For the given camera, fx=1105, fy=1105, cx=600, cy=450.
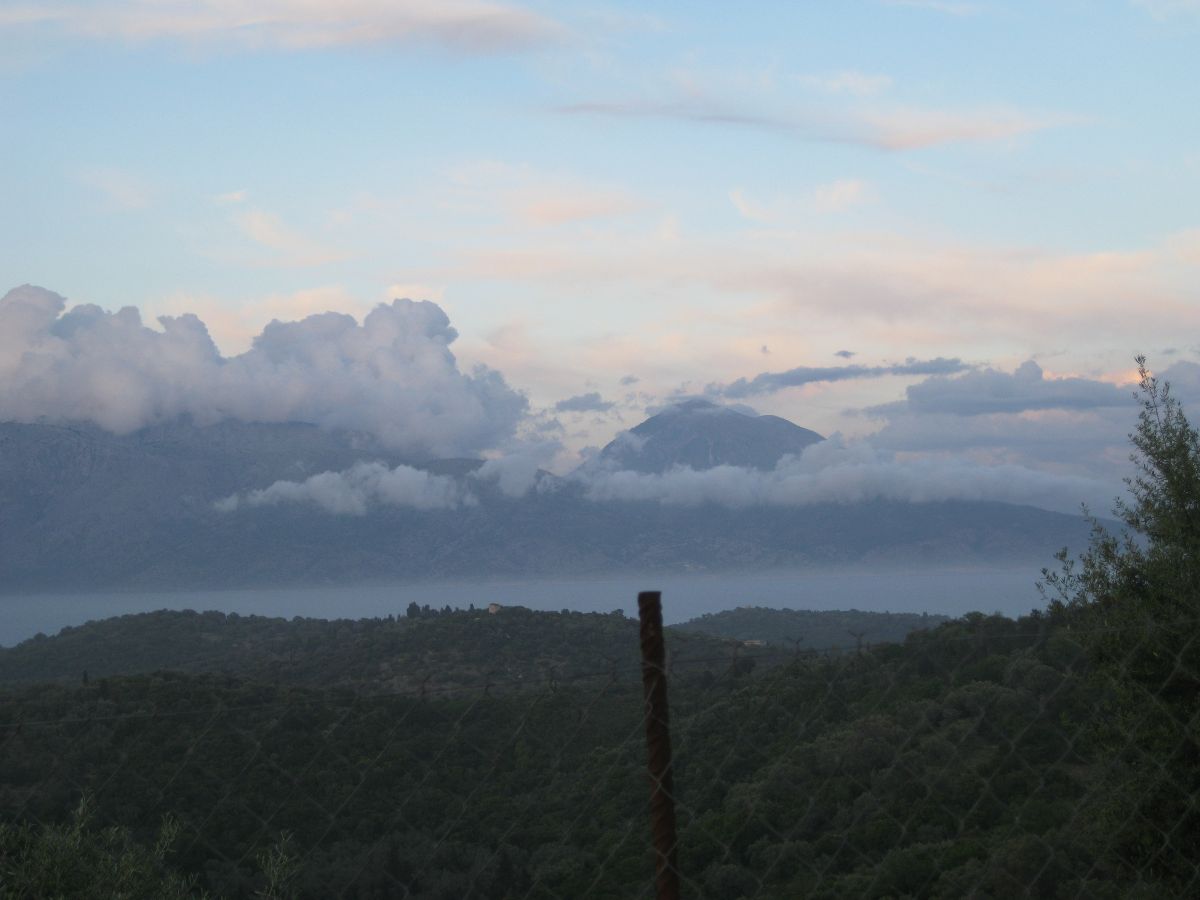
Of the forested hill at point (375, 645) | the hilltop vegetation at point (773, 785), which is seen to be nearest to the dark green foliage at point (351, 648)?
the forested hill at point (375, 645)

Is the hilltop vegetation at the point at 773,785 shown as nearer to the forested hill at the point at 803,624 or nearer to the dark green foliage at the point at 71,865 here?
the dark green foliage at the point at 71,865

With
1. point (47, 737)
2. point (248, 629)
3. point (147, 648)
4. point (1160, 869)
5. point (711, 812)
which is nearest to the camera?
point (1160, 869)

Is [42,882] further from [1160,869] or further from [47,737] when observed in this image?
[47,737]

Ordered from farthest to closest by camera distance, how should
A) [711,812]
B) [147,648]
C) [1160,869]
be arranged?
[147,648] < [711,812] < [1160,869]

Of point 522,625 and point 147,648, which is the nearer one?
point 522,625

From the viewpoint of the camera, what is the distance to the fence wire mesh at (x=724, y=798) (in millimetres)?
5070

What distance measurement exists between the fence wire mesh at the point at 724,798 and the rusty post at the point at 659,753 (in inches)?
5.9

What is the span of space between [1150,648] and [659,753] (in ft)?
15.9

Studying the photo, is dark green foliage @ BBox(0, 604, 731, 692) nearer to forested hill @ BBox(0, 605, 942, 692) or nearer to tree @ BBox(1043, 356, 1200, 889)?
forested hill @ BBox(0, 605, 942, 692)

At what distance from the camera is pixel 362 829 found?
7992mm

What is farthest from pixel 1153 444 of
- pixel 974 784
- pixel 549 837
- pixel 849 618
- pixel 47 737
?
pixel 849 618

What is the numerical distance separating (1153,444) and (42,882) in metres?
10.0

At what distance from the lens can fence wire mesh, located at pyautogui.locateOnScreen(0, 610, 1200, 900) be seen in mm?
5070

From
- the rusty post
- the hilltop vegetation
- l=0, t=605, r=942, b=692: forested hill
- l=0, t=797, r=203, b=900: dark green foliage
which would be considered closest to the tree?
the hilltop vegetation
